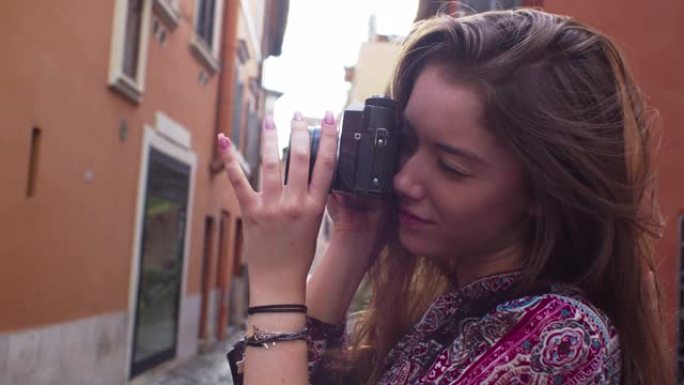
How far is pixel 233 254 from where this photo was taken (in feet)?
63.2

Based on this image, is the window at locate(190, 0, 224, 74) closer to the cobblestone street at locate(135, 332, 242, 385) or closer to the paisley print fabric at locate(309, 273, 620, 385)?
the cobblestone street at locate(135, 332, 242, 385)

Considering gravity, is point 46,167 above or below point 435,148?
above

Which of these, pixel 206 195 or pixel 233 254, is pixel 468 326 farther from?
pixel 233 254

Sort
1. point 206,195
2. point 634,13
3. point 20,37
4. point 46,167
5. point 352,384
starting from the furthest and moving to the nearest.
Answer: point 206,195
point 46,167
point 20,37
point 634,13
point 352,384

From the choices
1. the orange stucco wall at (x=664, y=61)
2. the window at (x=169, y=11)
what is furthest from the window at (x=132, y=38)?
the orange stucco wall at (x=664, y=61)

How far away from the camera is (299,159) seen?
1.23 metres

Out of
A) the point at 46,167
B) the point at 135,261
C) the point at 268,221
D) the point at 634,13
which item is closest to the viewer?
the point at 268,221

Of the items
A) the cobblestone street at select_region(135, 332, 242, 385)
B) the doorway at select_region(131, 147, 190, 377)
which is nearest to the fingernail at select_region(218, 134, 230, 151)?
the doorway at select_region(131, 147, 190, 377)

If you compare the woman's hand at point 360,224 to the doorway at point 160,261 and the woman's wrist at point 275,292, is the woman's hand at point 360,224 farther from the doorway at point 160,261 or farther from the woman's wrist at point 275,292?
the doorway at point 160,261

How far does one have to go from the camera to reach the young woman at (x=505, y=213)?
3.46ft

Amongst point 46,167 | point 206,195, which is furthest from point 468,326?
point 206,195

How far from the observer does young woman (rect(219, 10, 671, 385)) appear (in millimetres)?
1054

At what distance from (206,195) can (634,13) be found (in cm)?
958

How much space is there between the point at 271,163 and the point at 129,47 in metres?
8.07
